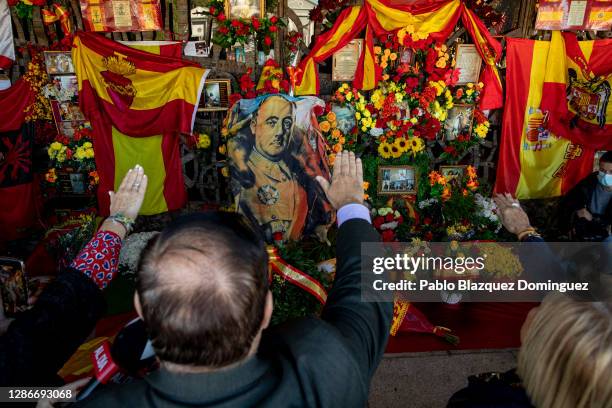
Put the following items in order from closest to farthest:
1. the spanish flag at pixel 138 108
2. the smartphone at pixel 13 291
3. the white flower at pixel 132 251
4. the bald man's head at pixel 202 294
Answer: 1. the bald man's head at pixel 202 294
2. the smartphone at pixel 13 291
3. the white flower at pixel 132 251
4. the spanish flag at pixel 138 108

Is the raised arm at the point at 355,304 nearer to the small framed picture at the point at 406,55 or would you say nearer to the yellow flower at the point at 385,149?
the yellow flower at the point at 385,149

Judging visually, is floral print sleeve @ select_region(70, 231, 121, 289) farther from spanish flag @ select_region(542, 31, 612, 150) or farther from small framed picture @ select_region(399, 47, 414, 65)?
spanish flag @ select_region(542, 31, 612, 150)

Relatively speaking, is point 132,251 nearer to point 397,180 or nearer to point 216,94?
point 216,94

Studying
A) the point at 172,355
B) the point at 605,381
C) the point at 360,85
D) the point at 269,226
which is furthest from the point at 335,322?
the point at 360,85

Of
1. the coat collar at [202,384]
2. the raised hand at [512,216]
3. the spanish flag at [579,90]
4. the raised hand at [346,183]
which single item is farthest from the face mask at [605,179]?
the coat collar at [202,384]

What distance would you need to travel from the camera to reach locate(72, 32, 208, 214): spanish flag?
4.91m

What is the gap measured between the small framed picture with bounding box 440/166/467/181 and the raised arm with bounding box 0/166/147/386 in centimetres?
530

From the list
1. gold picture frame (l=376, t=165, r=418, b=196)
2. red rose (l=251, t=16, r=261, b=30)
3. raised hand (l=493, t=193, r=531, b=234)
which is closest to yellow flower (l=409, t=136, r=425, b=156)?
gold picture frame (l=376, t=165, r=418, b=196)

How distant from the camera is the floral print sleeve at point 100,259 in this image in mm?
1296

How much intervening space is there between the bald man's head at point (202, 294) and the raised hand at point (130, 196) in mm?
722

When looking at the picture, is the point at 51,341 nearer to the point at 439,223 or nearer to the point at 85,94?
the point at 85,94

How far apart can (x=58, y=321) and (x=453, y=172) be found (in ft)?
18.7


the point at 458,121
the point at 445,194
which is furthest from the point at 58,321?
the point at 458,121

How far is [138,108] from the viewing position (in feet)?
16.7
